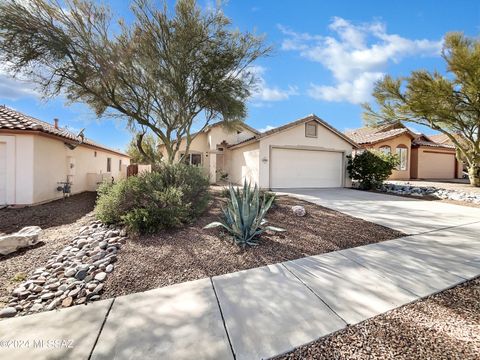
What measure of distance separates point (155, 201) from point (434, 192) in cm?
1424

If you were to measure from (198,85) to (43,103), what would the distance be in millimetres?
6732

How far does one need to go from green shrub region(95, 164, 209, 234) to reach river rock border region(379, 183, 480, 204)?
12.0 metres

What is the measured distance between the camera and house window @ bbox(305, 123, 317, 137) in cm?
1418

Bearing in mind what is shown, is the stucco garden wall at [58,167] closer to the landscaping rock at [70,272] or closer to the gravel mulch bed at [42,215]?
the gravel mulch bed at [42,215]

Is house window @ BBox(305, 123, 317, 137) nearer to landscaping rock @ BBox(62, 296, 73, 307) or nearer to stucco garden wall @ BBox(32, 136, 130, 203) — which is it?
stucco garden wall @ BBox(32, 136, 130, 203)

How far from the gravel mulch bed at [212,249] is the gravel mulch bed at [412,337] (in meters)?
1.79

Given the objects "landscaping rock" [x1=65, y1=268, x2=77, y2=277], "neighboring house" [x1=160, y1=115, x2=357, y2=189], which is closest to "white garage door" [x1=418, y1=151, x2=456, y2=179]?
"neighboring house" [x1=160, y1=115, x2=357, y2=189]

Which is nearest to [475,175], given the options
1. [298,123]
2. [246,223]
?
[298,123]

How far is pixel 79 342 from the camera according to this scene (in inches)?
89.8

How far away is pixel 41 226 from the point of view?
6812 mm

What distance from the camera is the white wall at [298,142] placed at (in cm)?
1319

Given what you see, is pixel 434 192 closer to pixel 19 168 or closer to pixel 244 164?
pixel 244 164

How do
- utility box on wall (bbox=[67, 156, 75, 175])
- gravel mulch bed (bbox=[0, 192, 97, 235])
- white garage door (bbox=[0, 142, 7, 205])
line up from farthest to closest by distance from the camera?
utility box on wall (bbox=[67, 156, 75, 175])
white garage door (bbox=[0, 142, 7, 205])
gravel mulch bed (bbox=[0, 192, 97, 235])

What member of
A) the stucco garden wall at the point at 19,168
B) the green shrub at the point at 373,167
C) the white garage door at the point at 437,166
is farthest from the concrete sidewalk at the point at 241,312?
Result: the white garage door at the point at 437,166
